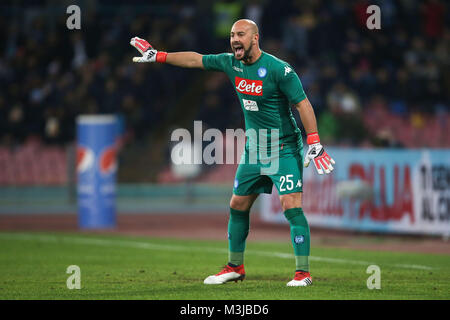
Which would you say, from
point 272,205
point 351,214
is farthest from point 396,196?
point 272,205

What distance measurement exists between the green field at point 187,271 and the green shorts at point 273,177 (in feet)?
3.17

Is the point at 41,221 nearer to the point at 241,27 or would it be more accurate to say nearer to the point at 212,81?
the point at 212,81

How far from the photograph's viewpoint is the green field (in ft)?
26.2

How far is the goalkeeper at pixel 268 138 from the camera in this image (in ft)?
28.0

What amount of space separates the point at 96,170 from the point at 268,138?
381 inches

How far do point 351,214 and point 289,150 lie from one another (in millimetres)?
8604

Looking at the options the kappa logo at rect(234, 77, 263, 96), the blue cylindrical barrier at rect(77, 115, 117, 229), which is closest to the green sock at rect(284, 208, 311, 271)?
the kappa logo at rect(234, 77, 263, 96)

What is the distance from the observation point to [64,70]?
28344 mm

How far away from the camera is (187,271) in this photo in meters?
10.1

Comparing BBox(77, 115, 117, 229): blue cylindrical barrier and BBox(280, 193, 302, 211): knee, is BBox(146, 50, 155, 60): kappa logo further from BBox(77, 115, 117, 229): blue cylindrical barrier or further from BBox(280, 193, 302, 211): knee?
BBox(77, 115, 117, 229): blue cylindrical barrier

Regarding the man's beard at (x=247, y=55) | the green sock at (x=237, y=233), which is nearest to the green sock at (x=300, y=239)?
the green sock at (x=237, y=233)

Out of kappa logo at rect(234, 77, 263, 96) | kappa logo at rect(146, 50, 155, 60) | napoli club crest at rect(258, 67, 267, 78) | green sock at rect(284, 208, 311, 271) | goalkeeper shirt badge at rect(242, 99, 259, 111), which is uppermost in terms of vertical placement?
kappa logo at rect(146, 50, 155, 60)

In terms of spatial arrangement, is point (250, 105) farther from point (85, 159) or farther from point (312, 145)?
point (85, 159)
